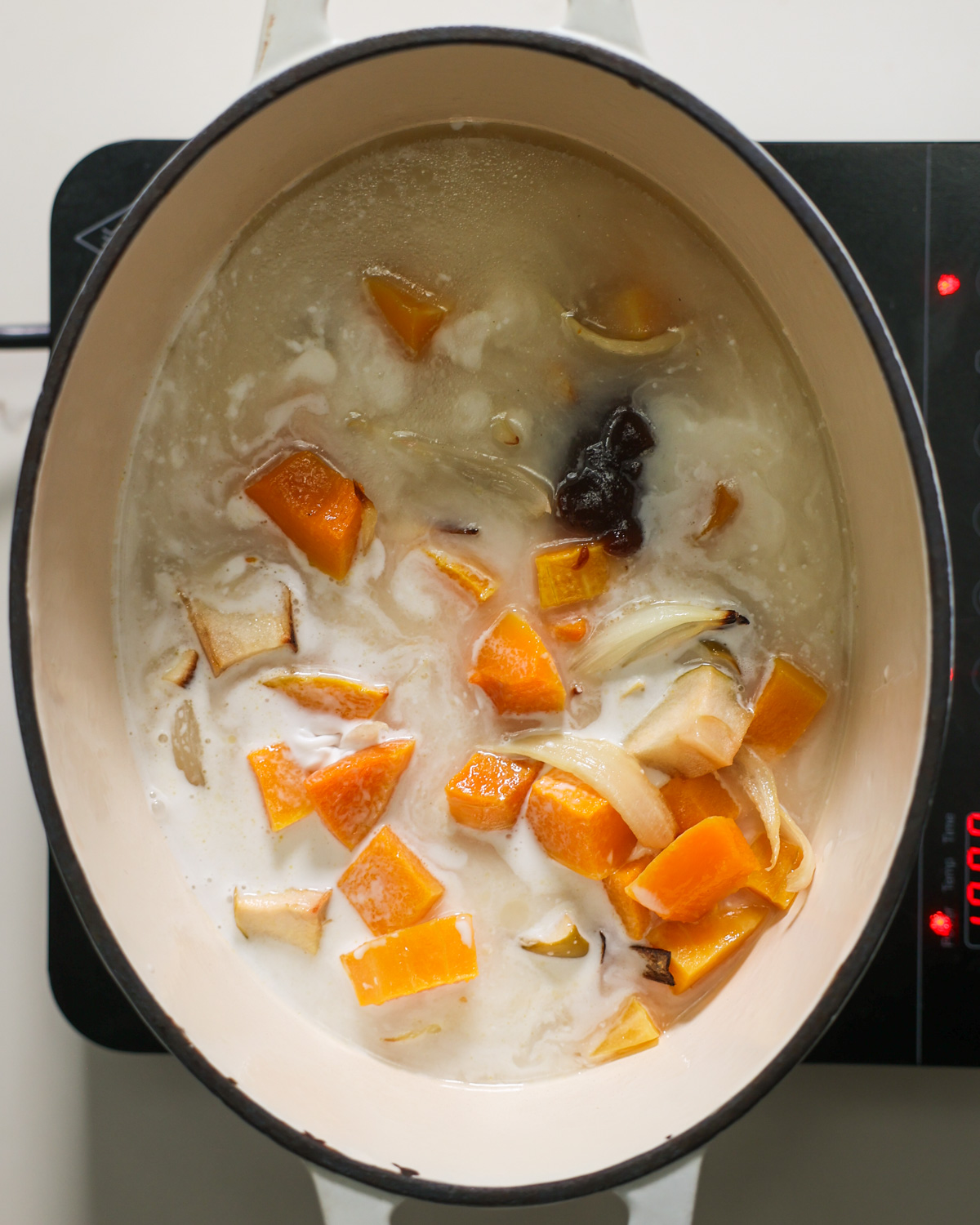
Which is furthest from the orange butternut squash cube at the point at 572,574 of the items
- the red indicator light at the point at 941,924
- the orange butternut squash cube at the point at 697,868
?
the red indicator light at the point at 941,924

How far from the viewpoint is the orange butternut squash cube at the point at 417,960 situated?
0.89 metres

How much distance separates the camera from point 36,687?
0.75 m

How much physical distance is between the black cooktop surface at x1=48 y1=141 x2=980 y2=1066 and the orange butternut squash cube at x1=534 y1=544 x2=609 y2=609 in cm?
36

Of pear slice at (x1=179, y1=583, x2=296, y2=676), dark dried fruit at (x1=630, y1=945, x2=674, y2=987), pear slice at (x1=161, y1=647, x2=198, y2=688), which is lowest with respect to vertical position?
dark dried fruit at (x1=630, y1=945, x2=674, y2=987)

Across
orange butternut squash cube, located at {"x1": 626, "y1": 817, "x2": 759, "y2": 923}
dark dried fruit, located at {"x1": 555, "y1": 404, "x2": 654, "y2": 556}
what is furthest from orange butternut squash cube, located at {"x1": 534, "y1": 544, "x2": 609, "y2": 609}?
orange butternut squash cube, located at {"x1": 626, "y1": 817, "x2": 759, "y2": 923}

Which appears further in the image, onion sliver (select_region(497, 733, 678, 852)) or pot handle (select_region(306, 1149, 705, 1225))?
onion sliver (select_region(497, 733, 678, 852))

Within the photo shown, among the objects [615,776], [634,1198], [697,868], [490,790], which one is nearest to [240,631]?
[490,790]

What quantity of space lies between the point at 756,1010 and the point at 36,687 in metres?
0.71

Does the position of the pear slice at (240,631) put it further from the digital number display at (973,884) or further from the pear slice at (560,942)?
the digital number display at (973,884)

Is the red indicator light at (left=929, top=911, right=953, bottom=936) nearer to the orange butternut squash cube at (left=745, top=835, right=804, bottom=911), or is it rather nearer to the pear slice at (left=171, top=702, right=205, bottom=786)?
the orange butternut squash cube at (left=745, top=835, right=804, bottom=911)

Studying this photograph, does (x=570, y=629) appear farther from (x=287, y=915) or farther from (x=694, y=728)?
(x=287, y=915)

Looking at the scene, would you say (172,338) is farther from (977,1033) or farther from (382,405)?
(977,1033)

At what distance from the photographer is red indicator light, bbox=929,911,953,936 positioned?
3.02 ft

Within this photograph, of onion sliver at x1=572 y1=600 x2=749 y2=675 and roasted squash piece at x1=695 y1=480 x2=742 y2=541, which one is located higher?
roasted squash piece at x1=695 y1=480 x2=742 y2=541
